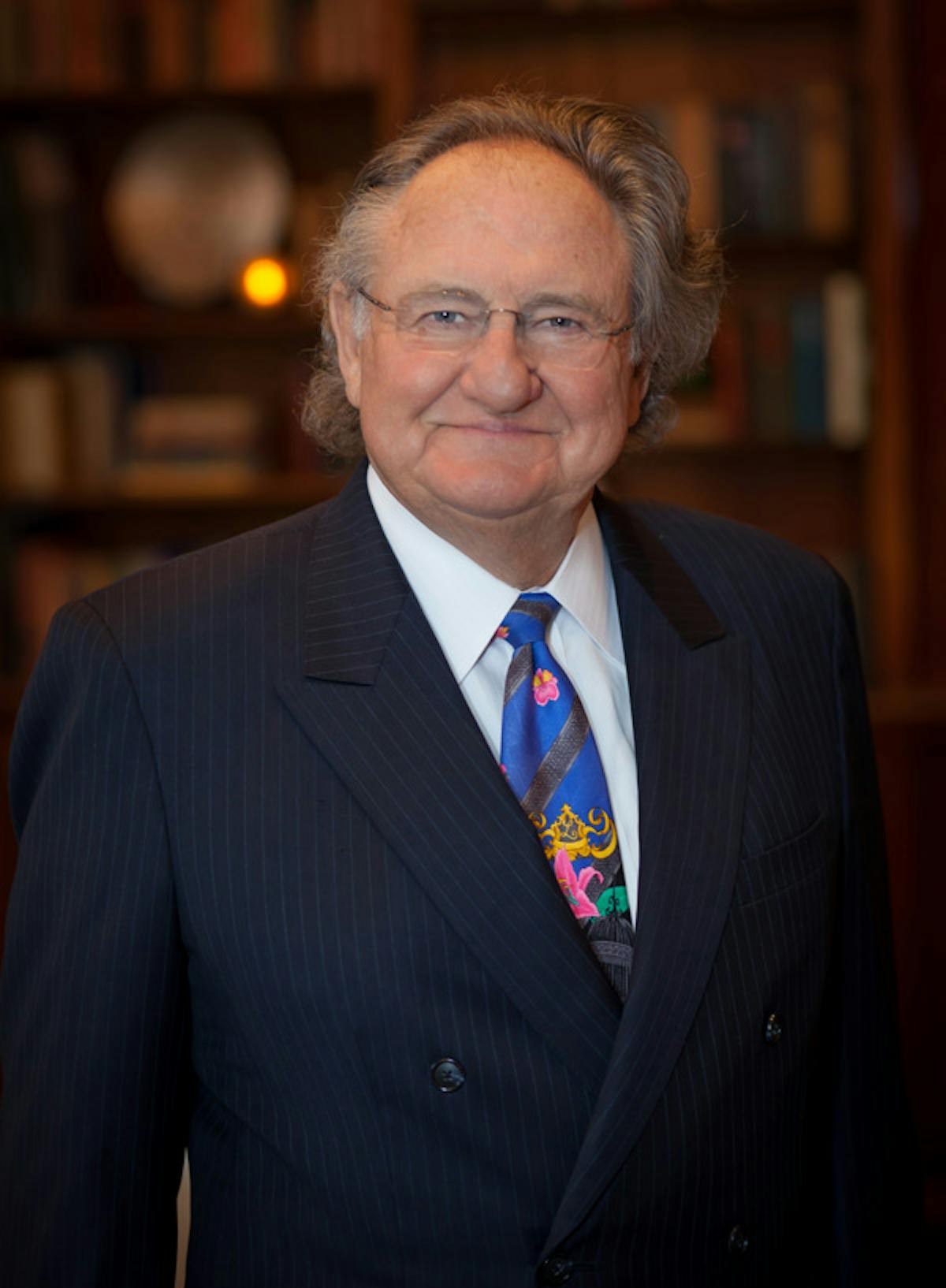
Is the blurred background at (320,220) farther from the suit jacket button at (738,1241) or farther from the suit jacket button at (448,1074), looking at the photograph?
the suit jacket button at (448,1074)

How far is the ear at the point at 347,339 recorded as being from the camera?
1413 millimetres

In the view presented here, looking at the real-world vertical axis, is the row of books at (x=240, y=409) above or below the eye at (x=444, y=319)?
below

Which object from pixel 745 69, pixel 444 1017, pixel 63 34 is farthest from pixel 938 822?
pixel 63 34

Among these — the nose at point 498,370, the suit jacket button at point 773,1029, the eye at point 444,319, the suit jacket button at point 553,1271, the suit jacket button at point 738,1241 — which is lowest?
the suit jacket button at point 738,1241

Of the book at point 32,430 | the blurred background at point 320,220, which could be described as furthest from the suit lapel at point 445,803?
the book at point 32,430

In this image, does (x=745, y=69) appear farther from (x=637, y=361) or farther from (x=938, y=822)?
(x=637, y=361)

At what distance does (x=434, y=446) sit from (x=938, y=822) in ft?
7.74

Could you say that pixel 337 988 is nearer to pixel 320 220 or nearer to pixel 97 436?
pixel 320 220

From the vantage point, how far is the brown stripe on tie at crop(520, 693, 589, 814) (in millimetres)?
1305

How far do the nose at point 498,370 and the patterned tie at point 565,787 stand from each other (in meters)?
0.21

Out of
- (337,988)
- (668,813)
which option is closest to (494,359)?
(668,813)

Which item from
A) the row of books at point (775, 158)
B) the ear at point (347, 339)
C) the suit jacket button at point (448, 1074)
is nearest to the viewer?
the suit jacket button at point (448, 1074)

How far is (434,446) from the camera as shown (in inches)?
51.1

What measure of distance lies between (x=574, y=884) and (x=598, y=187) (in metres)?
0.63
